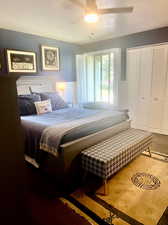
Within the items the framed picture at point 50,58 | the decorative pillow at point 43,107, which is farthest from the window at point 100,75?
the decorative pillow at point 43,107

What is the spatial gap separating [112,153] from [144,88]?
258cm

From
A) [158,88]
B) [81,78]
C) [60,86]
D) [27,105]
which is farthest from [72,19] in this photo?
[158,88]

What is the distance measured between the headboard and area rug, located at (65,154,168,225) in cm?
270

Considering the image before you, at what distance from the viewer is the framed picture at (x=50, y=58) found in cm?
421

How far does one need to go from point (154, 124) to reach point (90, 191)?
8.85 feet

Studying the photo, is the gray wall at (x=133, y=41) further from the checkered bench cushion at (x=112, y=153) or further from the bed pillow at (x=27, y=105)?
the bed pillow at (x=27, y=105)

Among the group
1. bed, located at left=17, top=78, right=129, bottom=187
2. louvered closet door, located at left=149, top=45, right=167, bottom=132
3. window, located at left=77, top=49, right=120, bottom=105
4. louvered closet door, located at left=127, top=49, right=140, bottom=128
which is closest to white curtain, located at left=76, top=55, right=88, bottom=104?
window, located at left=77, top=49, right=120, bottom=105

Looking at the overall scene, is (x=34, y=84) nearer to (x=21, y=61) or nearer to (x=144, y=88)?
(x=21, y=61)

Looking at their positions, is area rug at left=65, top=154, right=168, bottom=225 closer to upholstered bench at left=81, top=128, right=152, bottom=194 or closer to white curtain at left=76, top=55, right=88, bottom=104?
upholstered bench at left=81, top=128, right=152, bottom=194

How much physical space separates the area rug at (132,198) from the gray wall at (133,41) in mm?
2790

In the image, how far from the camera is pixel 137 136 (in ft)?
8.75

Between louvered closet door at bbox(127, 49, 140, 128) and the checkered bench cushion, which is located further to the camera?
louvered closet door at bbox(127, 49, 140, 128)

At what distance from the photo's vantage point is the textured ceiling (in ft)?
7.95

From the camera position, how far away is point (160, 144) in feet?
11.0
